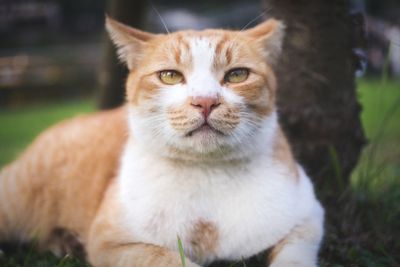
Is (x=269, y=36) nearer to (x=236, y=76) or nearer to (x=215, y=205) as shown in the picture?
(x=236, y=76)

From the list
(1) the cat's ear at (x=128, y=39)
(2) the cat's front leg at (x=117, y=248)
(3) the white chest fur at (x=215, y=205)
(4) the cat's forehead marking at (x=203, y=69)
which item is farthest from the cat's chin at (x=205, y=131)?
(1) the cat's ear at (x=128, y=39)

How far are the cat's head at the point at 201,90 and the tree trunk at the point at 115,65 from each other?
2101 mm

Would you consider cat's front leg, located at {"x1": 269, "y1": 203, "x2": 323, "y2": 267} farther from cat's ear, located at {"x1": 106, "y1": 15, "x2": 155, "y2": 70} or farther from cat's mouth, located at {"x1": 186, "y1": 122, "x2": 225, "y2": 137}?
cat's ear, located at {"x1": 106, "y1": 15, "x2": 155, "y2": 70}

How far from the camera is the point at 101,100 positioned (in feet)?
16.5

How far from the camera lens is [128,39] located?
8.70 ft

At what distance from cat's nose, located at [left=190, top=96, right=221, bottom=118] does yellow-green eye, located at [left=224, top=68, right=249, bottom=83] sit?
0.87ft

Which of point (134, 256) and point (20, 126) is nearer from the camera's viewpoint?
point (134, 256)

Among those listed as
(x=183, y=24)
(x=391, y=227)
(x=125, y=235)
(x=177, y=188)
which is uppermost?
(x=183, y=24)

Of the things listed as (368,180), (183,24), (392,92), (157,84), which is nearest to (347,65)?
(368,180)

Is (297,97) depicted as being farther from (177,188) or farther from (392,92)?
(392,92)

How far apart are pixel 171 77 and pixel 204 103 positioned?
33 centimetres

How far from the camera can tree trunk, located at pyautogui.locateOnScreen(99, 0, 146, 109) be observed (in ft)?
15.4

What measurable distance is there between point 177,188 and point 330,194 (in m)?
1.38

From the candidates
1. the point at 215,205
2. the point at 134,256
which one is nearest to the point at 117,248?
the point at 134,256
